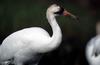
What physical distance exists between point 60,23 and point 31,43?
693cm

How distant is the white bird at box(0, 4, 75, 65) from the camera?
8648 mm

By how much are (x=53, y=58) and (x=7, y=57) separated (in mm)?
4359

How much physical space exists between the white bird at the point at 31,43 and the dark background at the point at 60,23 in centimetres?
403

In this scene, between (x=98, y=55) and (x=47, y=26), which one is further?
(x=47, y=26)

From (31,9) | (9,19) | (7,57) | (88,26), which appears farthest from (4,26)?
(7,57)

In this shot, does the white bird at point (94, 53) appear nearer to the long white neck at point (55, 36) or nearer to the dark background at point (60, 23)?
the dark background at point (60, 23)

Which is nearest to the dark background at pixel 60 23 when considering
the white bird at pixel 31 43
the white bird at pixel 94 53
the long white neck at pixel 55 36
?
the white bird at pixel 94 53

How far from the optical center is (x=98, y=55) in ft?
40.7

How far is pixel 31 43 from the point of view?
28.9ft

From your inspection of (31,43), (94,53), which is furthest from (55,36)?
(94,53)

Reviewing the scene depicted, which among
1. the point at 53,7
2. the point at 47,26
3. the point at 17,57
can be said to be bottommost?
the point at 17,57

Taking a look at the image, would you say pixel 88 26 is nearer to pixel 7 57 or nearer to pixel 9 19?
pixel 9 19

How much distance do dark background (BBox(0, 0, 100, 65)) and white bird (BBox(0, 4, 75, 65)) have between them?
4.03m

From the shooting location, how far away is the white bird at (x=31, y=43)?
28.4ft
